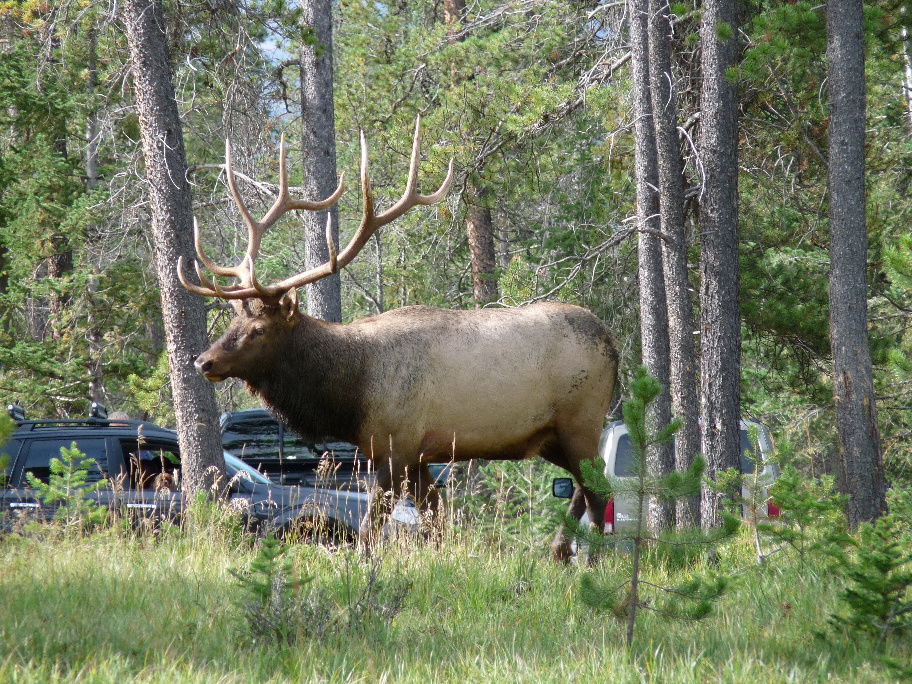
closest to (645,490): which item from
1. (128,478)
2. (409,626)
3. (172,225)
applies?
(409,626)

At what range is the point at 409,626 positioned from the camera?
15.0ft

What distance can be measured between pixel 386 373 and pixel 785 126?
5.82m

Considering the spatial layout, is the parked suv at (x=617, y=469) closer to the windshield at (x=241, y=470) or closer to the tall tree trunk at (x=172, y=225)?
the windshield at (x=241, y=470)

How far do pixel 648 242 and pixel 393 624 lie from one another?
5.57 metres

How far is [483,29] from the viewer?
13562 mm

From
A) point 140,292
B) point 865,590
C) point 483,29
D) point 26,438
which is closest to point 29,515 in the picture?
point 26,438

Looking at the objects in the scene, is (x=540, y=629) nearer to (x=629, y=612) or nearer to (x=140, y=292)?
(x=629, y=612)

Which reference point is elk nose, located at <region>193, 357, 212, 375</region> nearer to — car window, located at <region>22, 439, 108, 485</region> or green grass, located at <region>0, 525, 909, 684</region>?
green grass, located at <region>0, 525, 909, 684</region>

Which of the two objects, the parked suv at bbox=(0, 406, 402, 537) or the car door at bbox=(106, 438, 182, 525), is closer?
the car door at bbox=(106, 438, 182, 525)

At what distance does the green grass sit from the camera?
3.64m

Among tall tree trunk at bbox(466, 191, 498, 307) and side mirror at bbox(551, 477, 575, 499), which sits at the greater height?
tall tree trunk at bbox(466, 191, 498, 307)

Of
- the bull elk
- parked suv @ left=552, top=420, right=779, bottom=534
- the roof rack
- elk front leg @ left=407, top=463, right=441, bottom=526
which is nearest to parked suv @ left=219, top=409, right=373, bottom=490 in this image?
the roof rack

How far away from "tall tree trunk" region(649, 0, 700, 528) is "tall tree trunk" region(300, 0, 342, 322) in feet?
10.8

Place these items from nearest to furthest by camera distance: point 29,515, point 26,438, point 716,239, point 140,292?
point 29,515 < point 26,438 < point 716,239 < point 140,292
